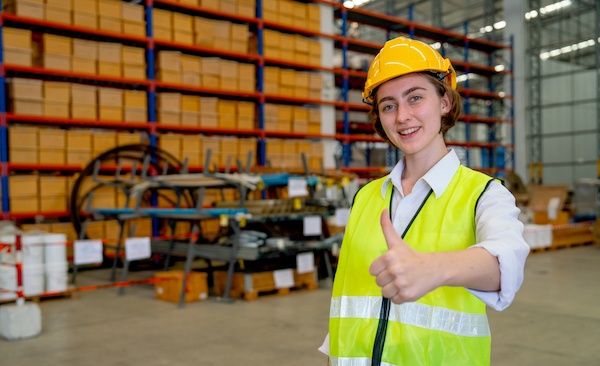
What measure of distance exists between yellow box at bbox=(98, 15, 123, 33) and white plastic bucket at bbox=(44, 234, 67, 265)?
4.08 meters

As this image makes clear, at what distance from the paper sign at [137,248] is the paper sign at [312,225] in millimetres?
1840

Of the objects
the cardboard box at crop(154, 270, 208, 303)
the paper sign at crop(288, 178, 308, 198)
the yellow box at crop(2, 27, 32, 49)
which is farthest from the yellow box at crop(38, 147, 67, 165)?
the paper sign at crop(288, 178, 308, 198)

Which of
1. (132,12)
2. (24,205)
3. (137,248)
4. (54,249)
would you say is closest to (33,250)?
(54,249)

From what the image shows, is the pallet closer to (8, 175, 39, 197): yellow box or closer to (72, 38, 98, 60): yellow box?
(8, 175, 39, 197): yellow box

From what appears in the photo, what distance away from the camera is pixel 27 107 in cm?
771

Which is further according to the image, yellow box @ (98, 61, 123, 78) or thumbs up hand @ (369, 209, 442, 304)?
yellow box @ (98, 61, 123, 78)

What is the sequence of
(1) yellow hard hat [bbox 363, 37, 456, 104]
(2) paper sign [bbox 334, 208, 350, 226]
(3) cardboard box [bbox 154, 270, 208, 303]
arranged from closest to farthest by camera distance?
(1) yellow hard hat [bbox 363, 37, 456, 104] < (3) cardboard box [bbox 154, 270, 208, 303] < (2) paper sign [bbox 334, 208, 350, 226]

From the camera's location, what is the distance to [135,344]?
14.0 feet

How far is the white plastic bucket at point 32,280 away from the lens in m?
Result: 5.60

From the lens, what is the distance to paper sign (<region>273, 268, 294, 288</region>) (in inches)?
244

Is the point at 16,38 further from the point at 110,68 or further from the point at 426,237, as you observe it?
the point at 426,237

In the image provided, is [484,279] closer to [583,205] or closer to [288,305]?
[288,305]

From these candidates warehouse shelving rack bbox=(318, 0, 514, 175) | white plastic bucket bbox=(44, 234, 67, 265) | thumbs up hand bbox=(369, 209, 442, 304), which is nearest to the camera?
thumbs up hand bbox=(369, 209, 442, 304)

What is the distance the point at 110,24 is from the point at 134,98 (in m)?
1.23
